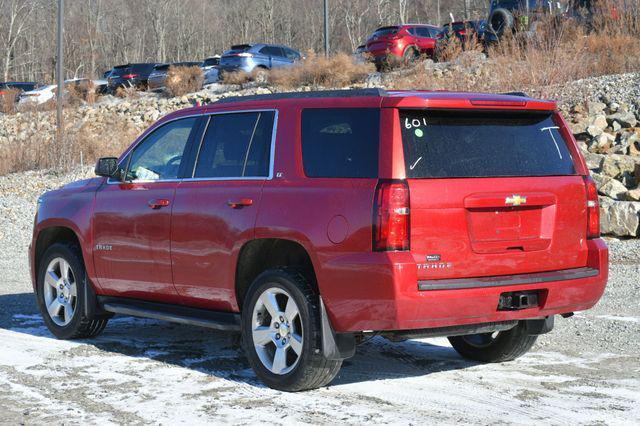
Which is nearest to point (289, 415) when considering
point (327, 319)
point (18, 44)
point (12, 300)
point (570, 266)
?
point (327, 319)

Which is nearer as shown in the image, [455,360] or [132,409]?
[132,409]

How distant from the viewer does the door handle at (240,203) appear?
6.83 meters

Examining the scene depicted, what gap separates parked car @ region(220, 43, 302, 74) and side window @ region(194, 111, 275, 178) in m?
30.7

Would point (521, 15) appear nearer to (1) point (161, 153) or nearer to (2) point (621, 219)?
(2) point (621, 219)

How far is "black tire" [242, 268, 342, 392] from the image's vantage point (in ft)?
20.9

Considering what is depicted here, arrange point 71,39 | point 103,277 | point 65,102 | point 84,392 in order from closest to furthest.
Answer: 1. point 84,392
2. point 103,277
3. point 65,102
4. point 71,39

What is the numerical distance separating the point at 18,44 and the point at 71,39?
32.0ft

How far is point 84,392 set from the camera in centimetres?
659

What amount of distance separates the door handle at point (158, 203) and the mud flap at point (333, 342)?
5.56 ft

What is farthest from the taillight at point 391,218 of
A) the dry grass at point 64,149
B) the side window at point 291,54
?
the side window at point 291,54

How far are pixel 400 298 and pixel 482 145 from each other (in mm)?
1167

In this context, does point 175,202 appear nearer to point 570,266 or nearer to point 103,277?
point 103,277

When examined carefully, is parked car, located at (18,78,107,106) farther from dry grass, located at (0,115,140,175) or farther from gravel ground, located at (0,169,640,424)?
gravel ground, located at (0,169,640,424)

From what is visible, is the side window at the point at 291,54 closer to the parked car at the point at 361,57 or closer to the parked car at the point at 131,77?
the parked car at the point at 131,77
